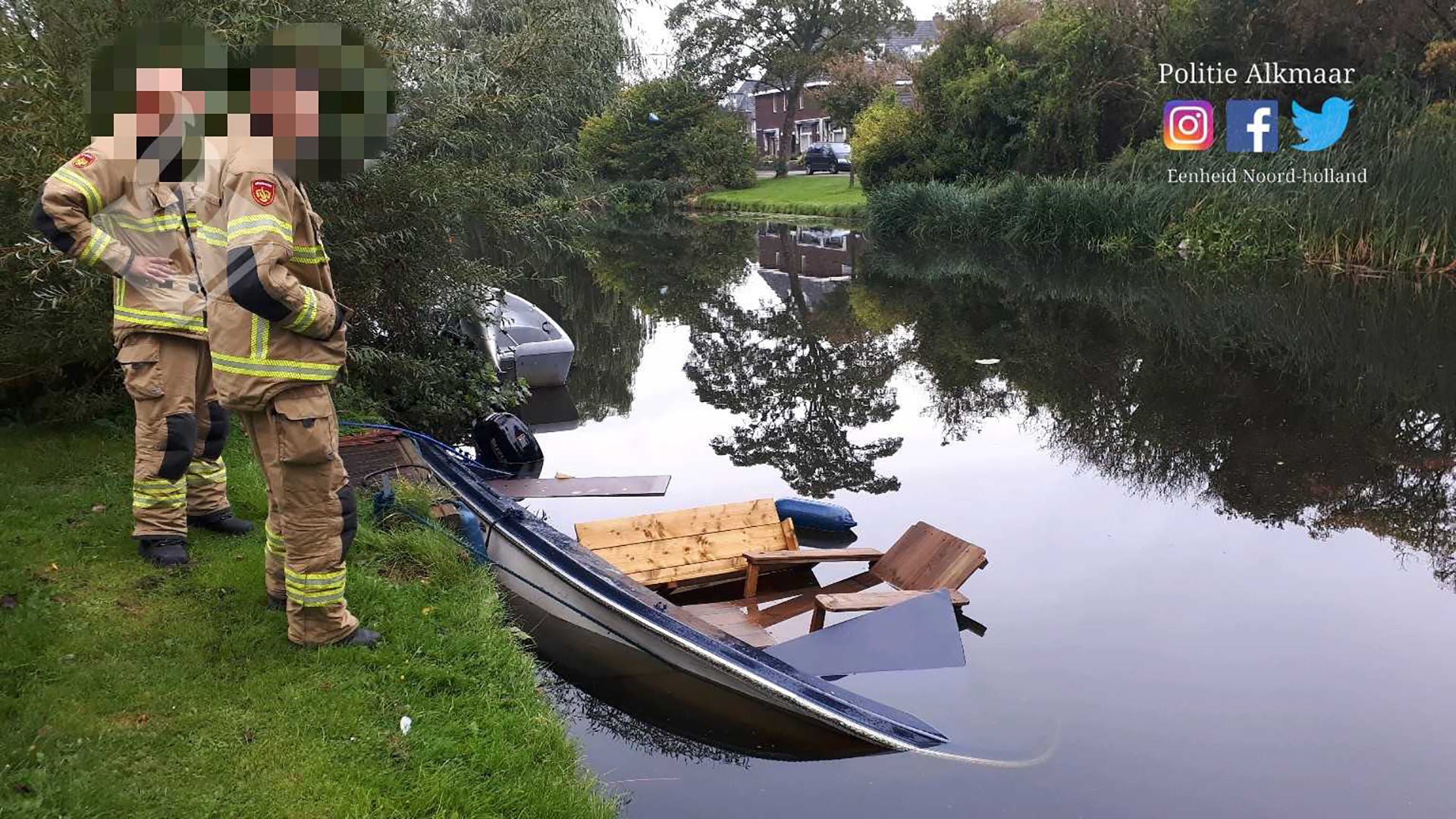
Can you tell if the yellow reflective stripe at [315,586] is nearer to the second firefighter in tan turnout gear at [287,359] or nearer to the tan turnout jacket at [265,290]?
the second firefighter in tan turnout gear at [287,359]

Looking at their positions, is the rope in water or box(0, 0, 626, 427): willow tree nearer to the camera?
the rope in water

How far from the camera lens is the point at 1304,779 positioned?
4844 millimetres

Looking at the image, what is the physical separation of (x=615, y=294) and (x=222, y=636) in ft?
57.0

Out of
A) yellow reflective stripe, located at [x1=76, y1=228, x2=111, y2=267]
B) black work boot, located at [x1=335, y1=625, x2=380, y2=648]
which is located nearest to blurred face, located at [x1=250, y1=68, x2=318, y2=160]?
yellow reflective stripe, located at [x1=76, y1=228, x2=111, y2=267]

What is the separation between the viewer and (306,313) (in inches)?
155

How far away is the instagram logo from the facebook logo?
50 cm

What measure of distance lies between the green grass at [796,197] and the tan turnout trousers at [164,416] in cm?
3085

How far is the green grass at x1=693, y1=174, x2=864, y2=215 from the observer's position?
3912 centimetres

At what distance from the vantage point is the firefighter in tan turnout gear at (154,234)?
4.61m

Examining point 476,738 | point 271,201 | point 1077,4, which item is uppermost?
point 1077,4

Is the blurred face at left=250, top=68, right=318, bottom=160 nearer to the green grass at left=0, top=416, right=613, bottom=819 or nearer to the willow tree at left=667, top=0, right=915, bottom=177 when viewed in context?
the green grass at left=0, top=416, right=613, bottom=819

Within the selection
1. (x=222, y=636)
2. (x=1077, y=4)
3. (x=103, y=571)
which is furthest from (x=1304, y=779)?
(x=1077, y=4)

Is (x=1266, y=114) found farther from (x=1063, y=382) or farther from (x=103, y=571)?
(x=103, y=571)

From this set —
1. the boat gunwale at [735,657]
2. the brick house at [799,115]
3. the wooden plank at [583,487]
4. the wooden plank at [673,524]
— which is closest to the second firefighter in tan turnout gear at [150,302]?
the boat gunwale at [735,657]
